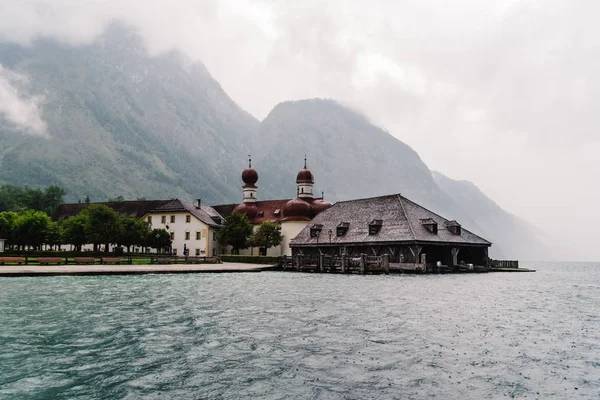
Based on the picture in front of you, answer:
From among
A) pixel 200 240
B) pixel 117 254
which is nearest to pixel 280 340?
pixel 117 254

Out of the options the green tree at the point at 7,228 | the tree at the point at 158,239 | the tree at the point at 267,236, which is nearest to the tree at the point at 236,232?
the tree at the point at 267,236

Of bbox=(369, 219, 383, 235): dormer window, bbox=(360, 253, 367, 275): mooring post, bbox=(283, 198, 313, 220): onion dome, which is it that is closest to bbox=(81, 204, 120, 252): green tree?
bbox=(283, 198, 313, 220): onion dome

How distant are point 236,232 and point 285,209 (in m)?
10.4

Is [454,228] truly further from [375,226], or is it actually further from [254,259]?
[254,259]

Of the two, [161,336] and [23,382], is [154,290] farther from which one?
[23,382]

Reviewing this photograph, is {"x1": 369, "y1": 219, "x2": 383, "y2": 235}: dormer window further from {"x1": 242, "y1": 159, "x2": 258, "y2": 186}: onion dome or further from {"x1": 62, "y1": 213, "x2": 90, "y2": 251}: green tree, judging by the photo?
{"x1": 242, "y1": 159, "x2": 258, "y2": 186}: onion dome

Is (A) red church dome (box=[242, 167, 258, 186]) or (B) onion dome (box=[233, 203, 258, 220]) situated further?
(A) red church dome (box=[242, 167, 258, 186])

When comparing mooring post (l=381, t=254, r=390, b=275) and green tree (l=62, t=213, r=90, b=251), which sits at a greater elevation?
green tree (l=62, t=213, r=90, b=251)

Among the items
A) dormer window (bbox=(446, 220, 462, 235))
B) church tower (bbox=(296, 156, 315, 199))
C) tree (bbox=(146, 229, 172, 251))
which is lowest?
tree (bbox=(146, 229, 172, 251))

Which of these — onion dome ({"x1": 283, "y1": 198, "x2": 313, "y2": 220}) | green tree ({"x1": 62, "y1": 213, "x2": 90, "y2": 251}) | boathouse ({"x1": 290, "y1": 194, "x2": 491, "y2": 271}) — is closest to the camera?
boathouse ({"x1": 290, "y1": 194, "x2": 491, "y2": 271})

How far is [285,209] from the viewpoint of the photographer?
282 feet

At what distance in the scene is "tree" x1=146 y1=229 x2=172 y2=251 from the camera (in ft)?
266

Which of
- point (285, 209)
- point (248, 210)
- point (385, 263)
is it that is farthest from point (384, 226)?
point (248, 210)

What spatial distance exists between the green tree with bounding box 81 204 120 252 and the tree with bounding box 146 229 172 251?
360 inches
